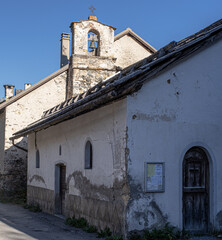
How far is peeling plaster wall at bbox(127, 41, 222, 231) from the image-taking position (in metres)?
8.08

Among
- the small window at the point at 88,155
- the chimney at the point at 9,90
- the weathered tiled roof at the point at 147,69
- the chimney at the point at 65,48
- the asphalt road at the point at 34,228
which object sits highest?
the chimney at the point at 65,48

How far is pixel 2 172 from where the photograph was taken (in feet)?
58.3

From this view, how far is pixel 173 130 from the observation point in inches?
333

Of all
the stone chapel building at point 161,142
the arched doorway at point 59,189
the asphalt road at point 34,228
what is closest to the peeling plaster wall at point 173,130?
the stone chapel building at point 161,142

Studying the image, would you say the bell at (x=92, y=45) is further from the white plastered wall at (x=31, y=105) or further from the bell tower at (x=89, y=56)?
the white plastered wall at (x=31, y=105)

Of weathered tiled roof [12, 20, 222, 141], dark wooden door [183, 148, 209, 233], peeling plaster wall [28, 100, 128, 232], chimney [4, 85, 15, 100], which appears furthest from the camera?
chimney [4, 85, 15, 100]

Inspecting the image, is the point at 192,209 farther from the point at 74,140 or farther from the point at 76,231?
the point at 74,140

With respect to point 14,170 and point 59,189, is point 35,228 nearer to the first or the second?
point 59,189

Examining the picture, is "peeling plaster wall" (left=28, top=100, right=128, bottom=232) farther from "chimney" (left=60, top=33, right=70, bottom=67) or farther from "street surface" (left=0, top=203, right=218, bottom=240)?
"chimney" (left=60, top=33, right=70, bottom=67)

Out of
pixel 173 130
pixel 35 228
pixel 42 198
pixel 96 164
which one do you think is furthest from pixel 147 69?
pixel 42 198

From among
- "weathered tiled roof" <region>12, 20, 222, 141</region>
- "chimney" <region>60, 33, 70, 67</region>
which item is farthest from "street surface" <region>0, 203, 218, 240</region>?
"chimney" <region>60, 33, 70, 67</region>

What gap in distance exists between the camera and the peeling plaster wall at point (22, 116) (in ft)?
58.0

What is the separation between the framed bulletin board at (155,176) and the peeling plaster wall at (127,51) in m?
11.5

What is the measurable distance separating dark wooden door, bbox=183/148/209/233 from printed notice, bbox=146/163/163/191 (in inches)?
29.0
